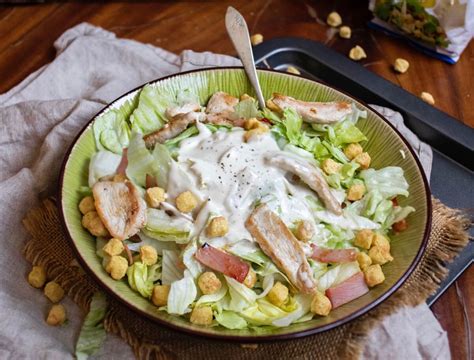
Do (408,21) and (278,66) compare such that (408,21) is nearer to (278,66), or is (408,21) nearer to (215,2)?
(278,66)

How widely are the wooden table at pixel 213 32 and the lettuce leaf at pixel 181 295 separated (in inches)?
65.3

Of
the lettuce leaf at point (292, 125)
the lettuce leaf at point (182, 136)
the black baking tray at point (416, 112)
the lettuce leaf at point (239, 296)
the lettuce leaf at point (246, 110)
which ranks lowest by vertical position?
the black baking tray at point (416, 112)

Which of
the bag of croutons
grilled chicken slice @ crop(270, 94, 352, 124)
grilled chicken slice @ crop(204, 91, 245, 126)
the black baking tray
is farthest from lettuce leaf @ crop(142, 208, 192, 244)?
the bag of croutons

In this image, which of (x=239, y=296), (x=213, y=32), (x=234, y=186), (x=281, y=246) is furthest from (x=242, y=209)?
(x=213, y=32)

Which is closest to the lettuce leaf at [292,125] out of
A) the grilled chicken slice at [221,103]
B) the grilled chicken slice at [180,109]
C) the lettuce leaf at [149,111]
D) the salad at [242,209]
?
the salad at [242,209]

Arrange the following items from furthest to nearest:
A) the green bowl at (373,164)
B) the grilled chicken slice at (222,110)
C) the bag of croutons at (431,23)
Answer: the bag of croutons at (431,23)
the grilled chicken slice at (222,110)
the green bowl at (373,164)

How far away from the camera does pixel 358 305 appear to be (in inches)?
73.0

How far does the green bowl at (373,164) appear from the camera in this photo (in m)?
1.80

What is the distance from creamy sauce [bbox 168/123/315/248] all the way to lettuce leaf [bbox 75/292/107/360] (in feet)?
1.34

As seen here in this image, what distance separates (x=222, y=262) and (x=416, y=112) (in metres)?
1.28

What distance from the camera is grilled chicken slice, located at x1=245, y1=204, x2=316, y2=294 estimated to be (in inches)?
75.0

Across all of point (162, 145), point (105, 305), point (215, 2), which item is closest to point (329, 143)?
point (162, 145)

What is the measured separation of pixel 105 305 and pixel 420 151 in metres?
1.42

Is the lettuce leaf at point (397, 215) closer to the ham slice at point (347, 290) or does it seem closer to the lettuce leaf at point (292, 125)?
the ham slice at point (347, 290)
